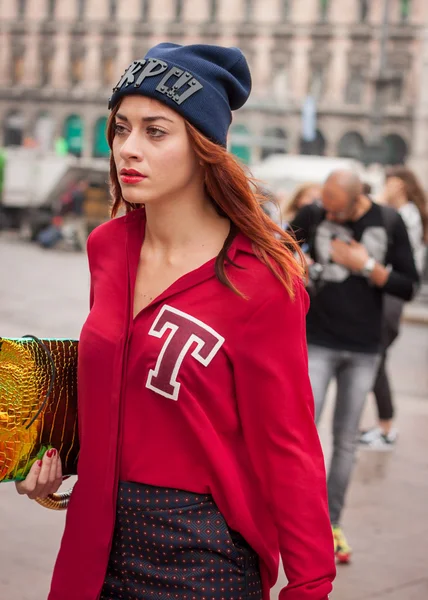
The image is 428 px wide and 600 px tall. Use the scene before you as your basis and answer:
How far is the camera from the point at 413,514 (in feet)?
20.4

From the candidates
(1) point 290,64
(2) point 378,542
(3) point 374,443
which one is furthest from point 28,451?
(1) point 290,64

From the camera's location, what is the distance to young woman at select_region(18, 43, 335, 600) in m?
2.16

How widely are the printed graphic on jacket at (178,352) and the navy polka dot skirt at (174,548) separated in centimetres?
21

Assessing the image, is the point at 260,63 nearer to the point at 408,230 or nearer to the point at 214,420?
the point at 408,230

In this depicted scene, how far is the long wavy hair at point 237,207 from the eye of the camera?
224 cm

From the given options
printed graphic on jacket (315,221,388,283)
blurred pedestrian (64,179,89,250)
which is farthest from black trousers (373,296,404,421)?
blurred pedestrian (64,179,89,250)

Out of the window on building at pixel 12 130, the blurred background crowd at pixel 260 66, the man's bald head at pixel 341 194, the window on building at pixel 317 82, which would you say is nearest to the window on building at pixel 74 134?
the blurred background crowd at pixel 260 66

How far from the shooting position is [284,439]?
7.15ft

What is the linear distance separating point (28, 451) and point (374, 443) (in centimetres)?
581

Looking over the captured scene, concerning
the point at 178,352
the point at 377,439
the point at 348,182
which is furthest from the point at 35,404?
the point at 377,439

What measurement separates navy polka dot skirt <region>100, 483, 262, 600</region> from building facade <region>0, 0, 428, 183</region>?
179 ft

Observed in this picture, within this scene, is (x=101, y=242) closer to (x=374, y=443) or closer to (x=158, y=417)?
(x=158, y=417)

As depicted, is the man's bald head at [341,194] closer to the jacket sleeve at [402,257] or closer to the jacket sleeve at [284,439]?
the jacket sleeve at [402,257]

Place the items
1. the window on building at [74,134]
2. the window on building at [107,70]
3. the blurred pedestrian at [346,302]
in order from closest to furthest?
the blurred pedestrian at [346,302]
the window on building at [74,134]
the window on building at [107,70]
